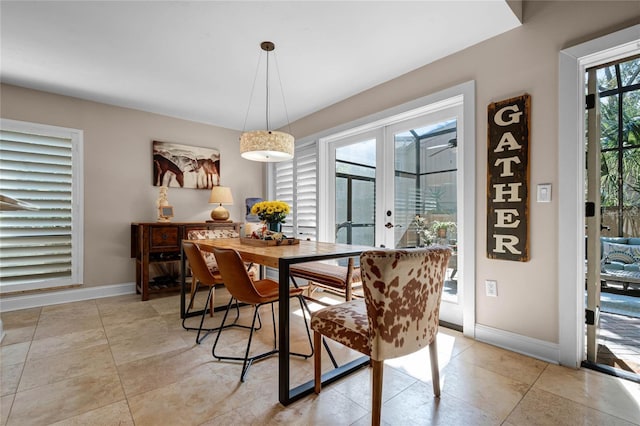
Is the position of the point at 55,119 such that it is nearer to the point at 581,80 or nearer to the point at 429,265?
the point at 429,265

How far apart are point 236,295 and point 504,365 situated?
1.85 m

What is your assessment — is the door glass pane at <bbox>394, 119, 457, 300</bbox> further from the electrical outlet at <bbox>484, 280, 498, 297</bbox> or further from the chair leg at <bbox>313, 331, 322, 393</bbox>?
the chair leg at <bbox>313, 331, 322, 393</bbox>

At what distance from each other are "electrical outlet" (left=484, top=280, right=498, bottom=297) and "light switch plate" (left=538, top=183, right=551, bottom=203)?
2.30ft

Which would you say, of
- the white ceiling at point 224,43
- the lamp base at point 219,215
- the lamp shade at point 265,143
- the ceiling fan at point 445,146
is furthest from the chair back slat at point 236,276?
the lamp base at point 219,215

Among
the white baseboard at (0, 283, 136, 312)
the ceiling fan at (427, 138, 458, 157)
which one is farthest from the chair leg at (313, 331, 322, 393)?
the white baseboard at (0, 283, 136, 312)

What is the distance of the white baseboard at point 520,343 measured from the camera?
199 cm

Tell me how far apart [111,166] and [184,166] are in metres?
0.87

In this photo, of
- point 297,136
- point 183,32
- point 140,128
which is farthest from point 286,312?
point 140,128

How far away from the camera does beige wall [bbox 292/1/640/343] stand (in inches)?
75.2

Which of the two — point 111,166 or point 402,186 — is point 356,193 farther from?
point 111,166

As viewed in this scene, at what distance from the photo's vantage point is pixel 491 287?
229 cm

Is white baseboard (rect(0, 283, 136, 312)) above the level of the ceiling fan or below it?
below

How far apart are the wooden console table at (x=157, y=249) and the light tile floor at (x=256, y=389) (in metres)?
1.19

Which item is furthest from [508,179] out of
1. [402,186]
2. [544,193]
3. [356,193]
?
[356,193]
